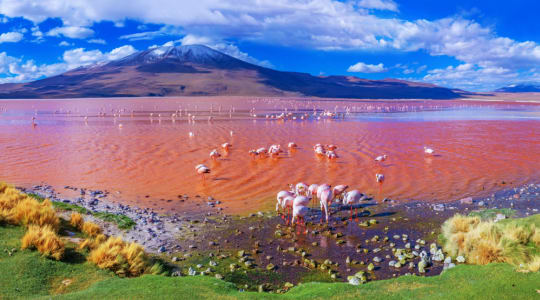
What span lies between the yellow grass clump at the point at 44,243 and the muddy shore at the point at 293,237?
2.41 meters

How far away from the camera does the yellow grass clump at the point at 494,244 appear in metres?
7.69

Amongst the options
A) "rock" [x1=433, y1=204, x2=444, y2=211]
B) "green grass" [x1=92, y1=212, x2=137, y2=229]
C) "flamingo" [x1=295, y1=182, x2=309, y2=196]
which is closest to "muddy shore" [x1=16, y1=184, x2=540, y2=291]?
"rock" [x1=433, y1=204, x2=444, y2=211]

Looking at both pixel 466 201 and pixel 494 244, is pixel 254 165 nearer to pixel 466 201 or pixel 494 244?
pixel 466 201

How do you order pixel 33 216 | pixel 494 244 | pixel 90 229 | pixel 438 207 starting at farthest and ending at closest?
pixel 438 207
pixel 90 229
pixel 33 216
pixel 494 244

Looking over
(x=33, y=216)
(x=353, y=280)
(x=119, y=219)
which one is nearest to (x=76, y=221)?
(x=33, y=216)

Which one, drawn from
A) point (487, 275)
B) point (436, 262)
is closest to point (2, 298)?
point (487, 275)

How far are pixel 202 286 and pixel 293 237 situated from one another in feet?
15.4

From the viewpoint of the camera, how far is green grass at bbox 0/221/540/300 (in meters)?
5.80

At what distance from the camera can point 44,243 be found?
7422mm

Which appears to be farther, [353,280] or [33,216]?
[33,216]

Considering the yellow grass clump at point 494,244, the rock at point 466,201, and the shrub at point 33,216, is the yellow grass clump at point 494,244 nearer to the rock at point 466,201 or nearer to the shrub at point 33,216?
the rock at point 466,201

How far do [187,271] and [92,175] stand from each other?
11.3 m

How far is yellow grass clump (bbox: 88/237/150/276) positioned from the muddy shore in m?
0.98

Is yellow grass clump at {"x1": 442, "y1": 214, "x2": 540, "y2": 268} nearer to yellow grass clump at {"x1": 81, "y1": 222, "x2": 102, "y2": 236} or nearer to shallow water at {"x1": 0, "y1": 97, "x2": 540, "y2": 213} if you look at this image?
shallow water at {"x1": 0, "y1": 97, "x2": 540, "y2": 213}
